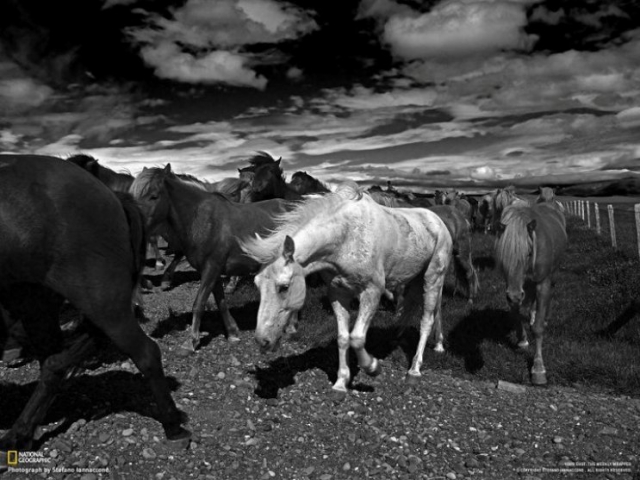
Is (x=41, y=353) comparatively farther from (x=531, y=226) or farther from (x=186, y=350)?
(x=531, y=226)

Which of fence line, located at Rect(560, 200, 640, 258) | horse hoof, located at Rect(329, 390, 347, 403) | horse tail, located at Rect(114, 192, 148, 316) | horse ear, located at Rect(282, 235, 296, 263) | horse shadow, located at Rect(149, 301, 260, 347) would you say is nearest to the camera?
horse tail, located at Rect(114, 192, 148, 316)

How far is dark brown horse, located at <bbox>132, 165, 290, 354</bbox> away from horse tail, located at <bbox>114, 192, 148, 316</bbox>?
9.27 feet

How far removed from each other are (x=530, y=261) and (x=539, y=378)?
5.01 feet

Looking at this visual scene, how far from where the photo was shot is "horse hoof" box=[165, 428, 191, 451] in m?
3.88

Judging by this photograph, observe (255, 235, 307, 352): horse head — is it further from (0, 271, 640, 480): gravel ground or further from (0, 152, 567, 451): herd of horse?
(0, 271, 640, 480): gravel ground

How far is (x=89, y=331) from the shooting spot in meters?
4.02

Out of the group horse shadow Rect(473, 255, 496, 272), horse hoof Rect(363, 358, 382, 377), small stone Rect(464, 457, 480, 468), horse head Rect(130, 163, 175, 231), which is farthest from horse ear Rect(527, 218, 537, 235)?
horse shadow Rect(473, 255, 496, 272)

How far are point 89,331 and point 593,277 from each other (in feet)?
35.1

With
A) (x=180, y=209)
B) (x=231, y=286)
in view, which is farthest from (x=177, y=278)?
(x=180, y=209)

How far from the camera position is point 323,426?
4449 millimetres

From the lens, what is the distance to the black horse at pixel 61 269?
346 cm

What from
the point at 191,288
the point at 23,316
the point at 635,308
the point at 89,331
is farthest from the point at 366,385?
the point at 191,288

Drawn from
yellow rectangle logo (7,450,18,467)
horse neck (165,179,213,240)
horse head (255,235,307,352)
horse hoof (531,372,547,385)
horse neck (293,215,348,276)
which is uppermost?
horse neck (165,179,213,240)

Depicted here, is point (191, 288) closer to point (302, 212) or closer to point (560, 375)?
point (302, 212)
